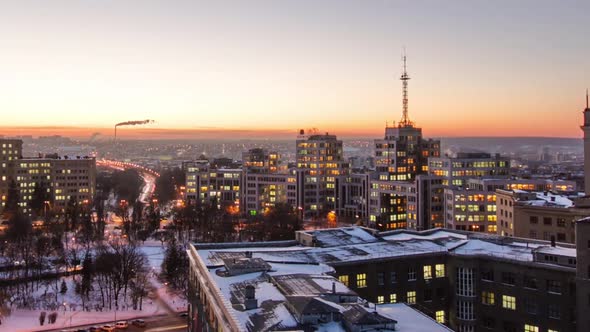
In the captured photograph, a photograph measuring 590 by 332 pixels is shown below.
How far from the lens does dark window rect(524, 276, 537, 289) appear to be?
124 ft

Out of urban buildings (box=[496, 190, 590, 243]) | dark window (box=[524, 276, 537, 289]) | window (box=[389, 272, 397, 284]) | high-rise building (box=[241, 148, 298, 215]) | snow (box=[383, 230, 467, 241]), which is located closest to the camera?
dark window (box=[524, 276, 537, 289])

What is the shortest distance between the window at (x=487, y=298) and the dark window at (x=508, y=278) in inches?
49.7

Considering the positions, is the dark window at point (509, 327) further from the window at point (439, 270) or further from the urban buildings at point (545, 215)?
the urban buildings at point (545, 215)

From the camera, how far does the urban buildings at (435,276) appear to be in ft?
113

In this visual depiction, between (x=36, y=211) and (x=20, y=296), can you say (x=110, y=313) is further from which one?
(x=36, y=211)

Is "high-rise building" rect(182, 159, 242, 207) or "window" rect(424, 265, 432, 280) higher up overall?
"window" rect(424, 265, 432, 280)

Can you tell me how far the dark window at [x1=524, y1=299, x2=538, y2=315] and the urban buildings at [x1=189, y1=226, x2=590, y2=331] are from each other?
2.3 inches

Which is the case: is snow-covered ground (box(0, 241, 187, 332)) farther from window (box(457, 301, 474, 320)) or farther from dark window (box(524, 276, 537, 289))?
dark window (box(524, 276, 537, 289))

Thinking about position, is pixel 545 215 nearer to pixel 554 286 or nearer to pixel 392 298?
pixel 554 286

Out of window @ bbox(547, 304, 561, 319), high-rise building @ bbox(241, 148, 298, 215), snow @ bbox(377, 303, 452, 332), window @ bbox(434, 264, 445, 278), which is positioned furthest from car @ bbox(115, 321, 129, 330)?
high-rise building @ bbox(241, 148, 298, 215)

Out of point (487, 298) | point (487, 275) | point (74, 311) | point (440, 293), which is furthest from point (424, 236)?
point (74, 311)

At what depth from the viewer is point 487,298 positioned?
132 ft

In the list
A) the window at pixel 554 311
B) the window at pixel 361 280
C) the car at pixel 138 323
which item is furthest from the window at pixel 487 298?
the car at pixel 138 323

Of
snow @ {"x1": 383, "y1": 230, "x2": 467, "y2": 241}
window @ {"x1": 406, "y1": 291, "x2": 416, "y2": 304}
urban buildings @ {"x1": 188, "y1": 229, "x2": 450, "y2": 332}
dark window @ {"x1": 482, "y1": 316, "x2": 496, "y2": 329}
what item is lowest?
dark window @ {"x1": 482, "y1": 316, "x2": 496, "y2": 329}
